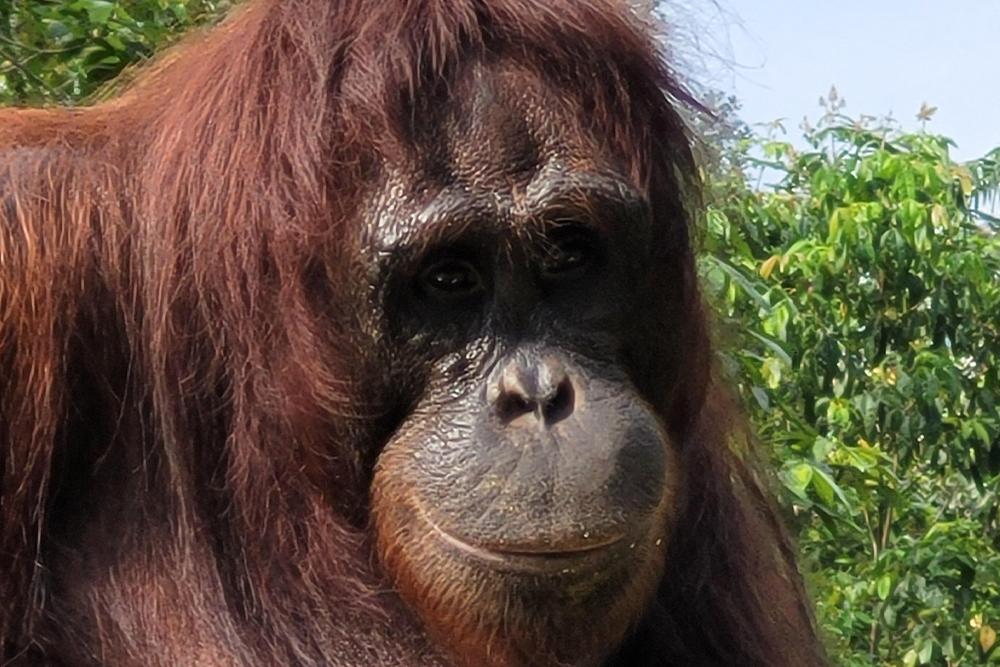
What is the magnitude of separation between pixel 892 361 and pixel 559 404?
155 inches

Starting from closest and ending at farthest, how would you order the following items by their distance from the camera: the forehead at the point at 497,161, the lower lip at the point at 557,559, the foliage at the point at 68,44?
the lower lip at the point at 557,559, the forehead at the point at 497,161, the foliage at the point at 68,44

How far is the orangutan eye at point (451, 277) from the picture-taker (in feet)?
7.15

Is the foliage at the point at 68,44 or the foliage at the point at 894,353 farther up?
the foliage at the point at 68,44

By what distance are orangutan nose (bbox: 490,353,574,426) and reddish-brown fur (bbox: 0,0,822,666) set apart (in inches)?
8.9

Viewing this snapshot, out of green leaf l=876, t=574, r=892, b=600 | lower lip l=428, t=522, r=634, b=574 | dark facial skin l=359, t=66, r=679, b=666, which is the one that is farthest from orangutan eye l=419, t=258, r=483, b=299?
green leaf l=876, t=574, r=892, b=600

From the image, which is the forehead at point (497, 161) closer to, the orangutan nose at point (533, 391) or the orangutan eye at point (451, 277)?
the orangutan eye at point (451, 277)

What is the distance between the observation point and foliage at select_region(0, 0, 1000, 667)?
511 cm

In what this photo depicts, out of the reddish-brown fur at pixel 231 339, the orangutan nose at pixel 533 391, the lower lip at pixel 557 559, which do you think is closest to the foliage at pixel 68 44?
the reddish-brown fur at pixel 231 339

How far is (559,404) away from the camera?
6.79 feet

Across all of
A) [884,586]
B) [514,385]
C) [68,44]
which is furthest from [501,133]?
[884,586]

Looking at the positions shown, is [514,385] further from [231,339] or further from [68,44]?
[68,44]

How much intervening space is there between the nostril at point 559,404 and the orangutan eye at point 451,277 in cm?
21

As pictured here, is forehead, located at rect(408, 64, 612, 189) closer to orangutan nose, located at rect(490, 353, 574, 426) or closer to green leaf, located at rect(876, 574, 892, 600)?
orangutan nose, located at rect(490, 353, 574, 426)

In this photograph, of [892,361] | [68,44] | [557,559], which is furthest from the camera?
[892,361]
